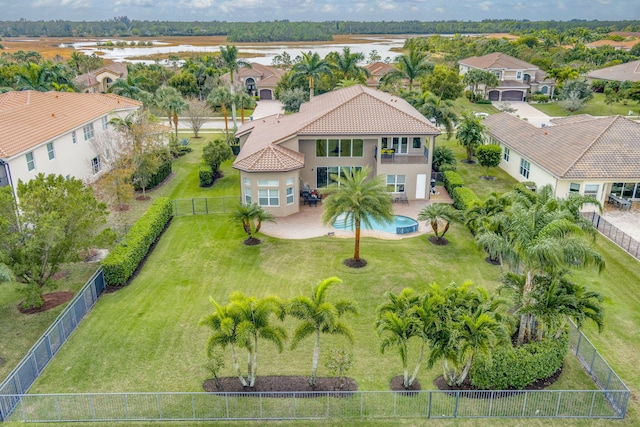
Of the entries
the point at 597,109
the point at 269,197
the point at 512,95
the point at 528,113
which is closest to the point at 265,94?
the point at 512,95

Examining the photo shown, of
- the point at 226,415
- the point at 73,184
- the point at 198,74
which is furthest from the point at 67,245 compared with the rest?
the point at 198,74

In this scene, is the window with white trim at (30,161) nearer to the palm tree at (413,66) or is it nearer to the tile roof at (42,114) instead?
A: the tile roof at (42,114)

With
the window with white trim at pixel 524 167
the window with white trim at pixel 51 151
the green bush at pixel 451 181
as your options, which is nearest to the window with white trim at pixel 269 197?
the green bush at pixel 451 181

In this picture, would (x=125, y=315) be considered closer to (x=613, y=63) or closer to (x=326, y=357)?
(x=326, y=357)

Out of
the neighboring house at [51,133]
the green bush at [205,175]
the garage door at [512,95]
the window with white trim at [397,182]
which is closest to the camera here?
the neighboring house at [51,133]

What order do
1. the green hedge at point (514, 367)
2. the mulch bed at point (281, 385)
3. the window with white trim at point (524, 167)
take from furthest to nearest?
1. the window with white trim at point (524, 167)
2. the mulch bed at point (281, 385)
3. the green hedge at point (514, 367)

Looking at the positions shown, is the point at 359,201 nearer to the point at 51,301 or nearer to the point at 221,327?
the point at 221,327

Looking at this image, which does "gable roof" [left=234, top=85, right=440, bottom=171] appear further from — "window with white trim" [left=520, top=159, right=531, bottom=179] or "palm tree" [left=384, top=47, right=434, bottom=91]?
"palm tree" [left=384, top=47, right=434, bottom=91]

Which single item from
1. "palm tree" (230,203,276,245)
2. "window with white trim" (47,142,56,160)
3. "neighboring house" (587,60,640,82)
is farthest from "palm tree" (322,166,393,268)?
"neighboring house" (587,60,640,82)
